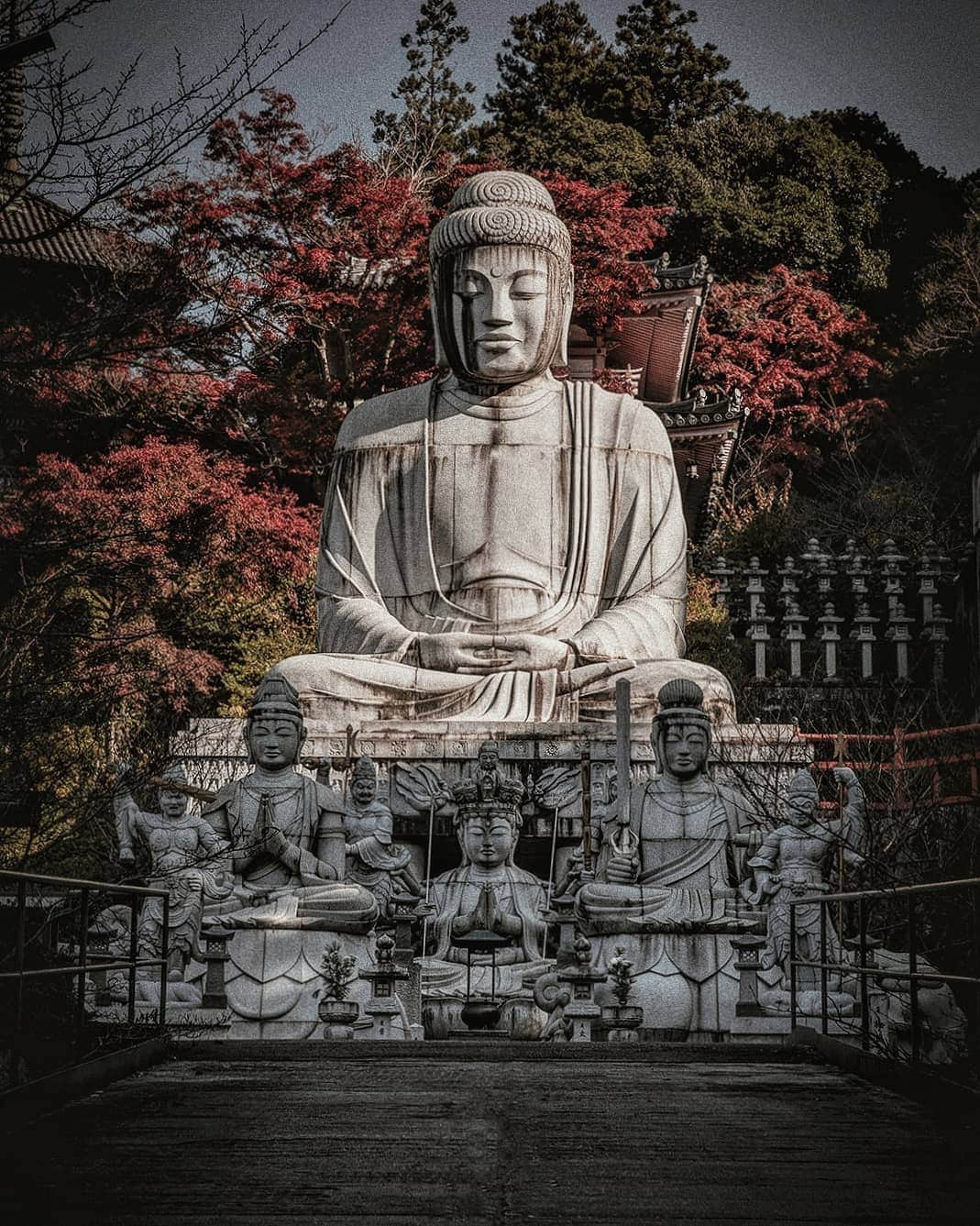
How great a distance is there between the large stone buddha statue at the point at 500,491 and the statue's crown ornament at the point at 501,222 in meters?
0.01

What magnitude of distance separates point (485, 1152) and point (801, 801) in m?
5.02

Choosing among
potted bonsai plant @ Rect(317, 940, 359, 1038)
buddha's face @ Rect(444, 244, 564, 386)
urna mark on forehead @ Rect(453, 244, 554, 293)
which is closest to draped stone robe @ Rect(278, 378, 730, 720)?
buddha's face @ Rect(444, 244, 564, 386)

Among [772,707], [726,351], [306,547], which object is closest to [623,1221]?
[772,707]

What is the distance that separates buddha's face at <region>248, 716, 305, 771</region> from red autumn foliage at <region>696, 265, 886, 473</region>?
18.0 m

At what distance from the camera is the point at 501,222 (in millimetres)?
13375

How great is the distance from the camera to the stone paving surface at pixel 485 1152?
3.95m

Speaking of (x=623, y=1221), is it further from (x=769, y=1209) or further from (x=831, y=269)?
(x=831, y=269)

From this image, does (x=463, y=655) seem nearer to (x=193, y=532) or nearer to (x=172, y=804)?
(x=172, y=804)

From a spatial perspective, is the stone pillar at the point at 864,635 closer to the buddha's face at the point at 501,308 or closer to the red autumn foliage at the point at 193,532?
the red autumn foliage at the point at 193,532

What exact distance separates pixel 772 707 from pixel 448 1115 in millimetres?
13904

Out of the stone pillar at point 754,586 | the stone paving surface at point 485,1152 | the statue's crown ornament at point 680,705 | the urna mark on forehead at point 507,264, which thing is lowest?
the stone paving surface at point 485,1152

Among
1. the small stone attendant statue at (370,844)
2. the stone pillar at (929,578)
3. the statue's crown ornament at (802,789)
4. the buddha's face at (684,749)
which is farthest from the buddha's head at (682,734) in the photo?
the stone pillar at (929,578)

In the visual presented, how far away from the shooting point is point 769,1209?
13.0ft

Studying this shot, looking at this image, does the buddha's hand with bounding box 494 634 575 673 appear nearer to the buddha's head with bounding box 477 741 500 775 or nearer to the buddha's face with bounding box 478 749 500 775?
the buddha's head with bounding box 477 741 500 775
